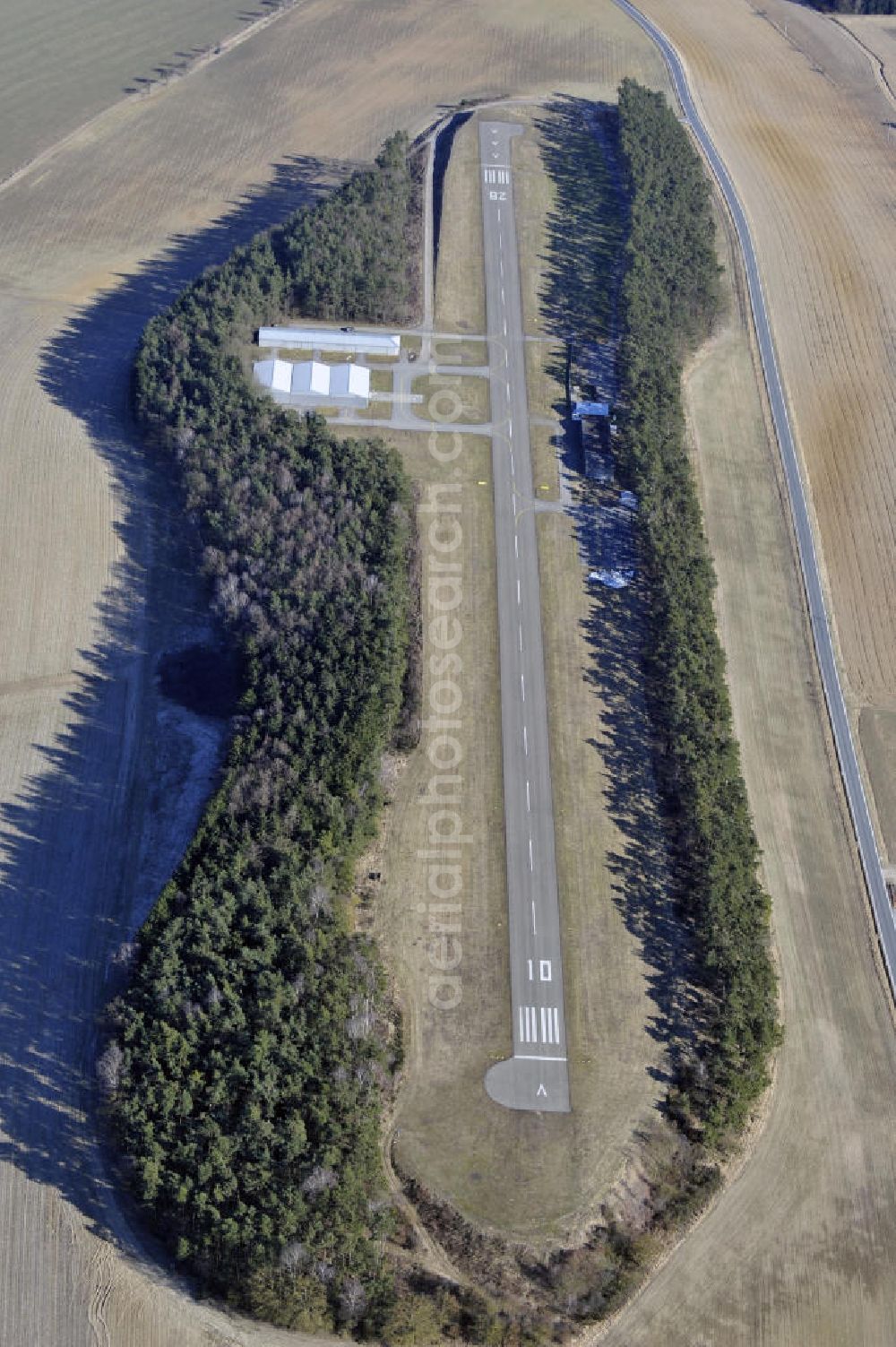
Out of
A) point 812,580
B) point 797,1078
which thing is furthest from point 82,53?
Answer: point 797,1078

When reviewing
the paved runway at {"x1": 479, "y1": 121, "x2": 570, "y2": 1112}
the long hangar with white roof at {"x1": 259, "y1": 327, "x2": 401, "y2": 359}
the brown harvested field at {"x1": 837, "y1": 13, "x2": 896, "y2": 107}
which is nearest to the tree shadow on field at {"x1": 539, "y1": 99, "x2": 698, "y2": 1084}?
the paved runway at {"x1": 479, "y1": 121, "x2": 570, "y2": 1112}

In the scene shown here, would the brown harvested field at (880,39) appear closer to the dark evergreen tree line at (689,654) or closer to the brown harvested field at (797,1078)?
the dark evergreen tree line at (689,654)

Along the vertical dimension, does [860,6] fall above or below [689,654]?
above

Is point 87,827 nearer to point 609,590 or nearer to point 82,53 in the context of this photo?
point 609,590

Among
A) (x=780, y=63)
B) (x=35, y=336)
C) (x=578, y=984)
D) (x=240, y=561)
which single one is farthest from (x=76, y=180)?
(x=578, y=984)

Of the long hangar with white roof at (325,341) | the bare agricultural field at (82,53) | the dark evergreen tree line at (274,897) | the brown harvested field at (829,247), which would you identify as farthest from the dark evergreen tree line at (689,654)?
the bare agricultural field at (82,53)

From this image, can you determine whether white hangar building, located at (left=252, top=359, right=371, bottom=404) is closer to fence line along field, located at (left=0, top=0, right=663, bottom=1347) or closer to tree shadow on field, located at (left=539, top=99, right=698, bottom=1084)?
fence line along field, located at (left=0, top=0, right=663, bottom=1347)

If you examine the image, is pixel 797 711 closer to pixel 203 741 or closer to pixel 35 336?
pixel 203 741
